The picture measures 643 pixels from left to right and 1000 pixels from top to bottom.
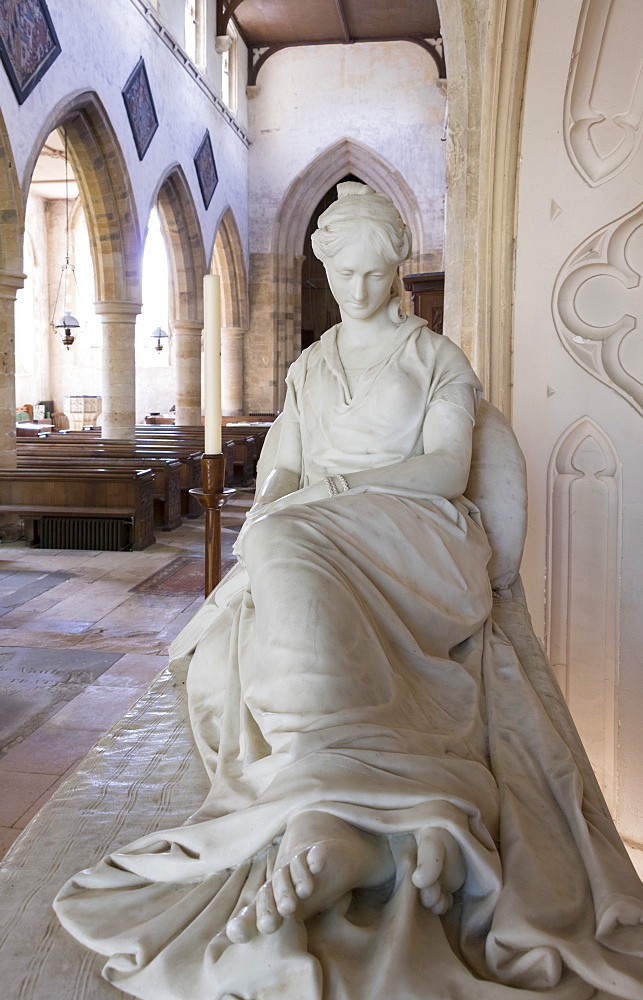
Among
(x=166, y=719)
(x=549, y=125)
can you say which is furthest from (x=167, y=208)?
(x=166, y=719)

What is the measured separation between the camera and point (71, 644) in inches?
170

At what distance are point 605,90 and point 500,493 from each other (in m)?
1.43

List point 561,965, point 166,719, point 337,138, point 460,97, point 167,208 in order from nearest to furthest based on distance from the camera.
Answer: point 561,965 < point 166,719 < point 460,97 < point 167,208 < point 337,138

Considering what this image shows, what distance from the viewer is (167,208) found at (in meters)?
14.0

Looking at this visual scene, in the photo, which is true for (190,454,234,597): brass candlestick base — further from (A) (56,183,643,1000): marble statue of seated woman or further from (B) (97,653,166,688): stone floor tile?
(B) (97,653,166,688): stone floor tile

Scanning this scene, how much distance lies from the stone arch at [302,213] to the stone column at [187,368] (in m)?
2.86

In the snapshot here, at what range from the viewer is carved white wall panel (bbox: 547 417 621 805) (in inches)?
110

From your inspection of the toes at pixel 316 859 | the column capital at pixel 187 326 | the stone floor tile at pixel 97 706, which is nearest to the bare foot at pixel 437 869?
the toes at pixel 316 859

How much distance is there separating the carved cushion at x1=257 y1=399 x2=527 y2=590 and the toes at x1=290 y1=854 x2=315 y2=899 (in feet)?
3.85

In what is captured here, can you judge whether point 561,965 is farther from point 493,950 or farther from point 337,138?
point 337,138

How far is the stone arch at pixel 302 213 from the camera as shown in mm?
16969

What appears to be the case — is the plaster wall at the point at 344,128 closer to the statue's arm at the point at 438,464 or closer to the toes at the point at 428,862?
the statue's arm at the point at 438,464

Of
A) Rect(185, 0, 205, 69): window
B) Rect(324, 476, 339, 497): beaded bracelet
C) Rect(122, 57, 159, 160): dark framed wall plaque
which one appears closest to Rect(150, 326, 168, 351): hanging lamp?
Rect(185, 0, 205, 69): window

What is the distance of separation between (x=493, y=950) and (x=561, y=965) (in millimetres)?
79
